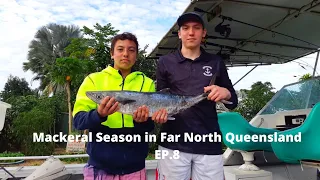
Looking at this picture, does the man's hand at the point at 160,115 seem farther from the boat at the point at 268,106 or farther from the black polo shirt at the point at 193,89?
the boat at the point at 268,106

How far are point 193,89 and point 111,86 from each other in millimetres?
607

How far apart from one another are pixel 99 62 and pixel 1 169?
8994 millimetres

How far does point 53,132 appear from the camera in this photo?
1258 centimetres

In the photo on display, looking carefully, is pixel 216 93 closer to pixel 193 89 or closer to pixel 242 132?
pixel 193 89

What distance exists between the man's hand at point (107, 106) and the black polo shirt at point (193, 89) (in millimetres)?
571

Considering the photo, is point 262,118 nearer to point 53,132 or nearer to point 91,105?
point 91,105

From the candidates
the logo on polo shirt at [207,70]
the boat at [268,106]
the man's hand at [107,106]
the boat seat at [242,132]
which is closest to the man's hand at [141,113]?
the man's hand at [107,106]

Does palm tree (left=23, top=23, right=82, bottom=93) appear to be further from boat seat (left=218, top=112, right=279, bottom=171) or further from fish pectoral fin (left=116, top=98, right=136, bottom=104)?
fish pectoral fin (left=116, top=98, right=136, bottom=104)

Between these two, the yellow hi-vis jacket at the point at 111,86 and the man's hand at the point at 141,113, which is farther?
the yellow hi-vis jacket at the point at 111,86

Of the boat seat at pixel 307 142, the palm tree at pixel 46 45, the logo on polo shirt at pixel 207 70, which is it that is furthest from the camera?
the palm tree at pixel 46 45

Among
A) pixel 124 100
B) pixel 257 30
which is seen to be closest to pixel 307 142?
pixel 124 100

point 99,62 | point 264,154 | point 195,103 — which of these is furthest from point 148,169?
point 99,62

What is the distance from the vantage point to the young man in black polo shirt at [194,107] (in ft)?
7.14

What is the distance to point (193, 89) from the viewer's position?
2.26m
